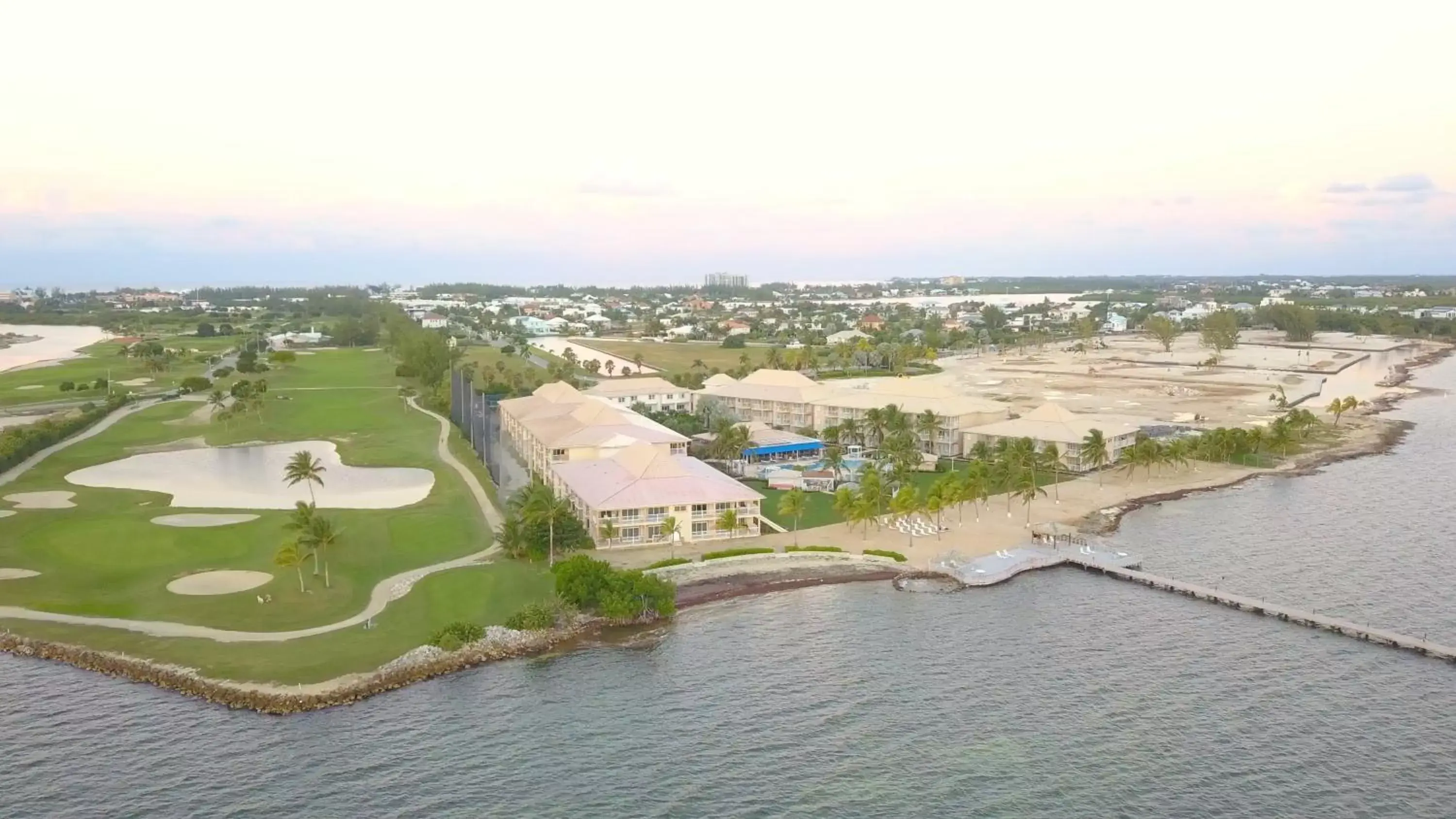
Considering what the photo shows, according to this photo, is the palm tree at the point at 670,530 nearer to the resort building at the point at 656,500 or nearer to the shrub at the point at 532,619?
the resort building at the point at 656,500

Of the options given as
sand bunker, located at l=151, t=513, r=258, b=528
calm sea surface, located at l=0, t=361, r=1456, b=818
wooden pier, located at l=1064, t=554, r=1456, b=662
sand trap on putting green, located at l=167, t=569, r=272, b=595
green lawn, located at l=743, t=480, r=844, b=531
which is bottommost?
calm sea surface, located at l=0, t=361, r=1456, b=818

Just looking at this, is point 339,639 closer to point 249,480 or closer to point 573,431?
point 573,431

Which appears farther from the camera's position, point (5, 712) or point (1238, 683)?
point (1238, 683)

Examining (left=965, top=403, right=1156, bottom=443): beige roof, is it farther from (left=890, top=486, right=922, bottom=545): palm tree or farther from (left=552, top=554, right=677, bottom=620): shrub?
(left=552, top=554, right=677, bottom=620): shrub

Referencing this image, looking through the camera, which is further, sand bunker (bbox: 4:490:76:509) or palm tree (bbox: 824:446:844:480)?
palm tree (bbox: 824:446:844:480)

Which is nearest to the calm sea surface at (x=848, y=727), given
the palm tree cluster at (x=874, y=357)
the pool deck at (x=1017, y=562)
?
the pool deck at (x=1017, y=562)

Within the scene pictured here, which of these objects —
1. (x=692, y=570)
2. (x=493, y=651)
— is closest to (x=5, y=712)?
(x=493, y=651)

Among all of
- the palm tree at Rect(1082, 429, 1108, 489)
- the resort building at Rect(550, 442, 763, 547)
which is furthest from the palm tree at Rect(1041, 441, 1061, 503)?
the resort building at Rect(550, 442, 763, 547)

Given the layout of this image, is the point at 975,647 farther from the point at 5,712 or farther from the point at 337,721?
the point at 5,712
